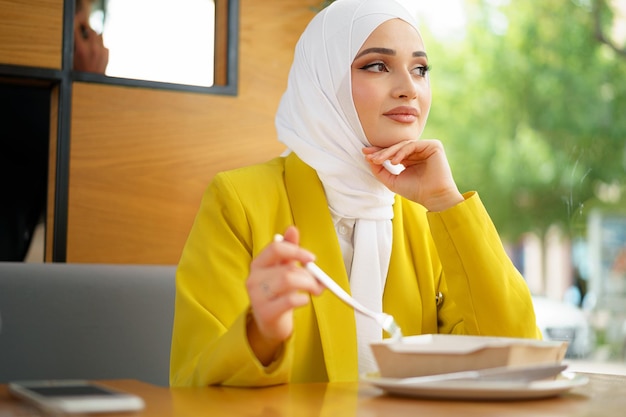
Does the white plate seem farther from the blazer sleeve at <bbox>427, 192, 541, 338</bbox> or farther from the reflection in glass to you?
the reflection in glass

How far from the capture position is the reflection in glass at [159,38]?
226 centimetres

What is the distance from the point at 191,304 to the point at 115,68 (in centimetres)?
105

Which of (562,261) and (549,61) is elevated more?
(549,61)

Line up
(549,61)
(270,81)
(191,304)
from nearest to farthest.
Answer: (191,304)
(270,81)
(549,61)

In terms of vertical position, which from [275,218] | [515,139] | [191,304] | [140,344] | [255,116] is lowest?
[140,344]

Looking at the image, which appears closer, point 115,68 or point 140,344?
point 140,344

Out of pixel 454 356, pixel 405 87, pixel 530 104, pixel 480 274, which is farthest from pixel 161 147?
pixel 530 104

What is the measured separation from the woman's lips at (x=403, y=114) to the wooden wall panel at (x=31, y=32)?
932 mm

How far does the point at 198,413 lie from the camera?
0.83 metres

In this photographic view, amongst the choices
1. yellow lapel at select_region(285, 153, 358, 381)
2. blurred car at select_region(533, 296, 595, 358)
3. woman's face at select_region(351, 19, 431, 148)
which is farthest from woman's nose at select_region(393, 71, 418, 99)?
blurred car at select_region(533, 296, 595, 358)

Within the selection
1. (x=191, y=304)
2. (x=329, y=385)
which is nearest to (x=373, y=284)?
(x=191, y=304)

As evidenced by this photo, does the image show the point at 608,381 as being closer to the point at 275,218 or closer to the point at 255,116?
the point at 275,218

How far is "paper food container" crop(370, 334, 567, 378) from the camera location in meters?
0.93

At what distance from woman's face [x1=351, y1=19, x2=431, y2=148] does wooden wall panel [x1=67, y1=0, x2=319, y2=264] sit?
0.73 m
